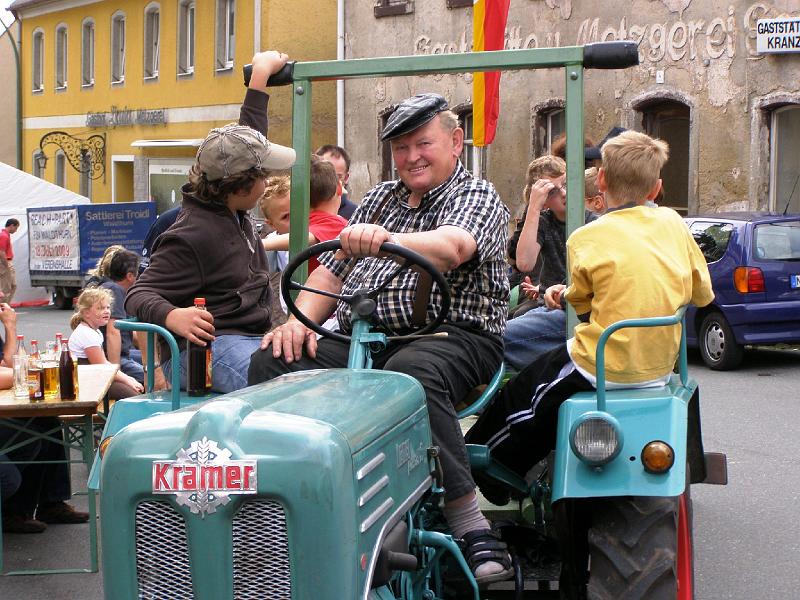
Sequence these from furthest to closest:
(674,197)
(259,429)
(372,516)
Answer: (674,197) → (372,516) → (259,429)

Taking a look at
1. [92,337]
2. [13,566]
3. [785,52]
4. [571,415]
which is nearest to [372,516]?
[571,415]

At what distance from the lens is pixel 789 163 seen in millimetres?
19672

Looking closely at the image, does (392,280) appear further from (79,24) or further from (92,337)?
(79,24)

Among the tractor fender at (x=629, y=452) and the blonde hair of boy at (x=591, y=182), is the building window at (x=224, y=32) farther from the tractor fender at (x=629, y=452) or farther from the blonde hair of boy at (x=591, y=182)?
the tractor fender at (x=629, y=452)

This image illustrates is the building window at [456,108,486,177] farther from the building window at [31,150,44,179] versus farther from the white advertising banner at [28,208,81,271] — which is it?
the building window at [31,150,44,179]

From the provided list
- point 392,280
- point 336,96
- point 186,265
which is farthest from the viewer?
point 336,96

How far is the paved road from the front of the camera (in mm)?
6355

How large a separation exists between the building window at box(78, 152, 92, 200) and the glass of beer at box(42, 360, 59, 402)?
3306 cm

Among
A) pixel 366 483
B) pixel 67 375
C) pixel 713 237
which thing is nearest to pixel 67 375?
pixel 67 375

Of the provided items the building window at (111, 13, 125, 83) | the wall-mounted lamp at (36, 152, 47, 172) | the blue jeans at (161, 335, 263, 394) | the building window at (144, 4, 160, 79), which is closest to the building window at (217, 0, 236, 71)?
the building window at (144, 4, 160, 79)

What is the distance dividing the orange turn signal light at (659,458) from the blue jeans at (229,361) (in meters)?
1.44

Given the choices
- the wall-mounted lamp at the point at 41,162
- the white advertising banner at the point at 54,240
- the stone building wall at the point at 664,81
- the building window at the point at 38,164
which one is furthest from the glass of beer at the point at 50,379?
the building window at the point at 38,164

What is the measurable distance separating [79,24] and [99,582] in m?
35.2

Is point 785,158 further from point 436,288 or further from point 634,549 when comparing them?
point 634,549
